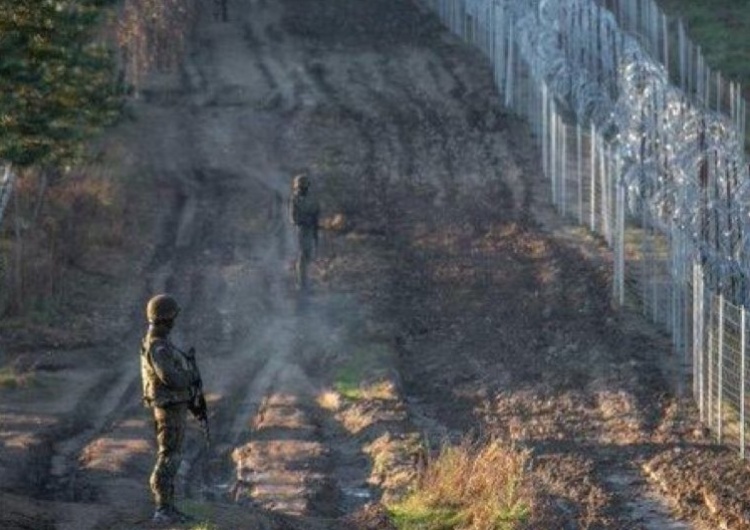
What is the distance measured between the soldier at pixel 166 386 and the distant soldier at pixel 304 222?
1196 cm

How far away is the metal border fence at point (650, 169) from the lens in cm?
1908

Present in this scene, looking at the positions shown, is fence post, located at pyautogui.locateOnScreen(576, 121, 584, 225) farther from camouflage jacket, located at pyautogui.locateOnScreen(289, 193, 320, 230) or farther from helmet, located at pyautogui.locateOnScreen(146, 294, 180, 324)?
helmet, located at pyautogui.locateOnScreen(146, 294, 180, 324)

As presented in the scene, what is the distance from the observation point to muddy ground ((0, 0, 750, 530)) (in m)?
17.0

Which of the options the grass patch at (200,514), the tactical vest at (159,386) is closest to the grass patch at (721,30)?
the grass patch at (200,514)

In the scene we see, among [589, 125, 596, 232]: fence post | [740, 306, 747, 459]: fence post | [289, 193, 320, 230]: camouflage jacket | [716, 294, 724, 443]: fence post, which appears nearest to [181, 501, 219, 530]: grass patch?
[740, 306, 747, 459]: fence post

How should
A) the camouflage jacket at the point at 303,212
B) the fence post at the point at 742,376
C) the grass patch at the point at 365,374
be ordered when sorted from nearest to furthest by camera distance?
1. the fence post at the point at 742,376
2. the grass patch at the point at 365,374
3. the camouflage jacket at the point at 303,212

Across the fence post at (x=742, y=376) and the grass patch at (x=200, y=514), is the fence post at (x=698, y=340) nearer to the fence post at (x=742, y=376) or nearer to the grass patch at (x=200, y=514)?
the fence post at (x=742, y=376)

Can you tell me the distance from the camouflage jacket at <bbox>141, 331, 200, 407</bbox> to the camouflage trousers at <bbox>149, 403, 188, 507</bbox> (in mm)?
84

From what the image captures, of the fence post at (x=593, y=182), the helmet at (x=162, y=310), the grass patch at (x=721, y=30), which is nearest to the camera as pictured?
the helmet at (x=162, y=310)

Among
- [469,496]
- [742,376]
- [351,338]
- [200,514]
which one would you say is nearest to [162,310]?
[200,514]

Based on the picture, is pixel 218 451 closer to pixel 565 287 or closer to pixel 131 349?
pixel 131 349

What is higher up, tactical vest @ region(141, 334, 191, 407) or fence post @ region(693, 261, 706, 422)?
tactical vest @ region(141, 334, 191, 407)

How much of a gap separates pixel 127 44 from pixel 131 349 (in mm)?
17033

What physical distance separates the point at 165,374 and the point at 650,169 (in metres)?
13.4
